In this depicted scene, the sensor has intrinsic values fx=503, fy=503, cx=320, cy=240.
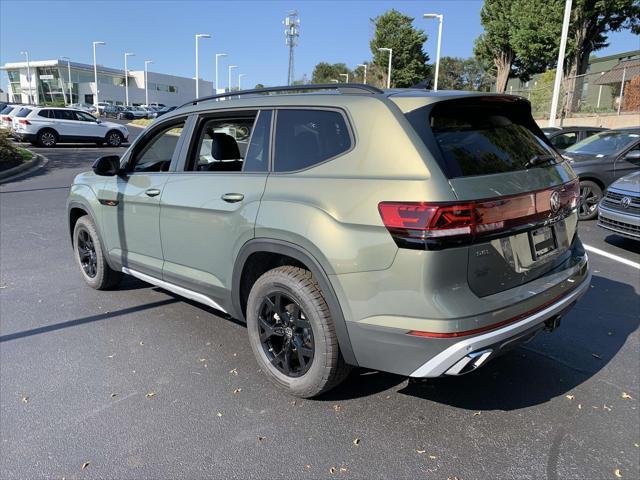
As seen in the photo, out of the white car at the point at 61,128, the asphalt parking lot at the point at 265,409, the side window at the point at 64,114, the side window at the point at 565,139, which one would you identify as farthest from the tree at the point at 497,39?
the asphalt parking lot at the point at 265,409

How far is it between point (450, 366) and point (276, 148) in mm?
1693

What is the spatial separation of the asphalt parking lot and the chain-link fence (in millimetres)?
20854

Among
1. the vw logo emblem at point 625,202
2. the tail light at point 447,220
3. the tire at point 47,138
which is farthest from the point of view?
the tire at point 47,138

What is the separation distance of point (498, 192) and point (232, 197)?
65.3 inches

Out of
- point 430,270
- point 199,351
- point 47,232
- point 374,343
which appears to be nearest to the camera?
point 430,270

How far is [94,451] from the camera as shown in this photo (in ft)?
8.92

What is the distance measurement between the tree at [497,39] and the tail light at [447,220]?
36.4m

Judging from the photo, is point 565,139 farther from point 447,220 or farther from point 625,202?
point 447,220

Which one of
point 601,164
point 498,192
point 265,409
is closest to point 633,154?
point 601,164

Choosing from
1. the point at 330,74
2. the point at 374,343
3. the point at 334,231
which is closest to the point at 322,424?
the point at 374,343

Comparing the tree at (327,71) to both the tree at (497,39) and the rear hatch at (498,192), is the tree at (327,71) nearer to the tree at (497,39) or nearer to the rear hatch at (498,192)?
the tree at (497,39)

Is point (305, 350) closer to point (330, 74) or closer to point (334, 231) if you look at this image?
point (334, 231)

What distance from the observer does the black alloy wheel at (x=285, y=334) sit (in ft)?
10.1

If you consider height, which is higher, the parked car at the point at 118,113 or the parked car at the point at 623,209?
the parked car at the point at 118,113
